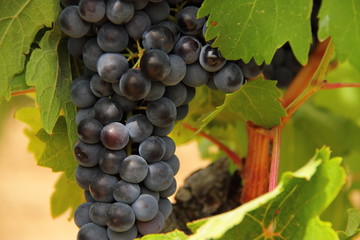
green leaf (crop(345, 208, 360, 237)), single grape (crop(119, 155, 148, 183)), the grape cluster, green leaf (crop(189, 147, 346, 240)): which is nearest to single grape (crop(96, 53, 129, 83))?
the grape cluster

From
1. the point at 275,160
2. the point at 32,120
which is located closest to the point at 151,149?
the point at 275,160

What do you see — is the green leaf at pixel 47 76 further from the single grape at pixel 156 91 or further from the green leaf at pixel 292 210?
the green leaf at pixel 292 210

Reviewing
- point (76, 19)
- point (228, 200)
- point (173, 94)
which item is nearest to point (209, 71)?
point (173, 94)

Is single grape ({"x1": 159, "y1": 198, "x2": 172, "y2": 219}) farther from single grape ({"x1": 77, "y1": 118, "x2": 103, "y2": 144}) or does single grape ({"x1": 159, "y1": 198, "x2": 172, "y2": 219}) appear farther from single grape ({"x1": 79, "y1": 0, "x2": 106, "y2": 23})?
single grape ({"x1": 79, "y1": 0, "x2": 106, "y2": 23})

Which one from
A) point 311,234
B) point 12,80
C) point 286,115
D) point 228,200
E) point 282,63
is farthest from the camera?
point 228,200

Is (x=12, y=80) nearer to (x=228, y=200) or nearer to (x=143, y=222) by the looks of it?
(x=143, y=222)

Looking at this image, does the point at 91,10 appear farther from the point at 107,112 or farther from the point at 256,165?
the point at 256,165

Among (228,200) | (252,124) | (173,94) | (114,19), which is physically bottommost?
(228,200)
